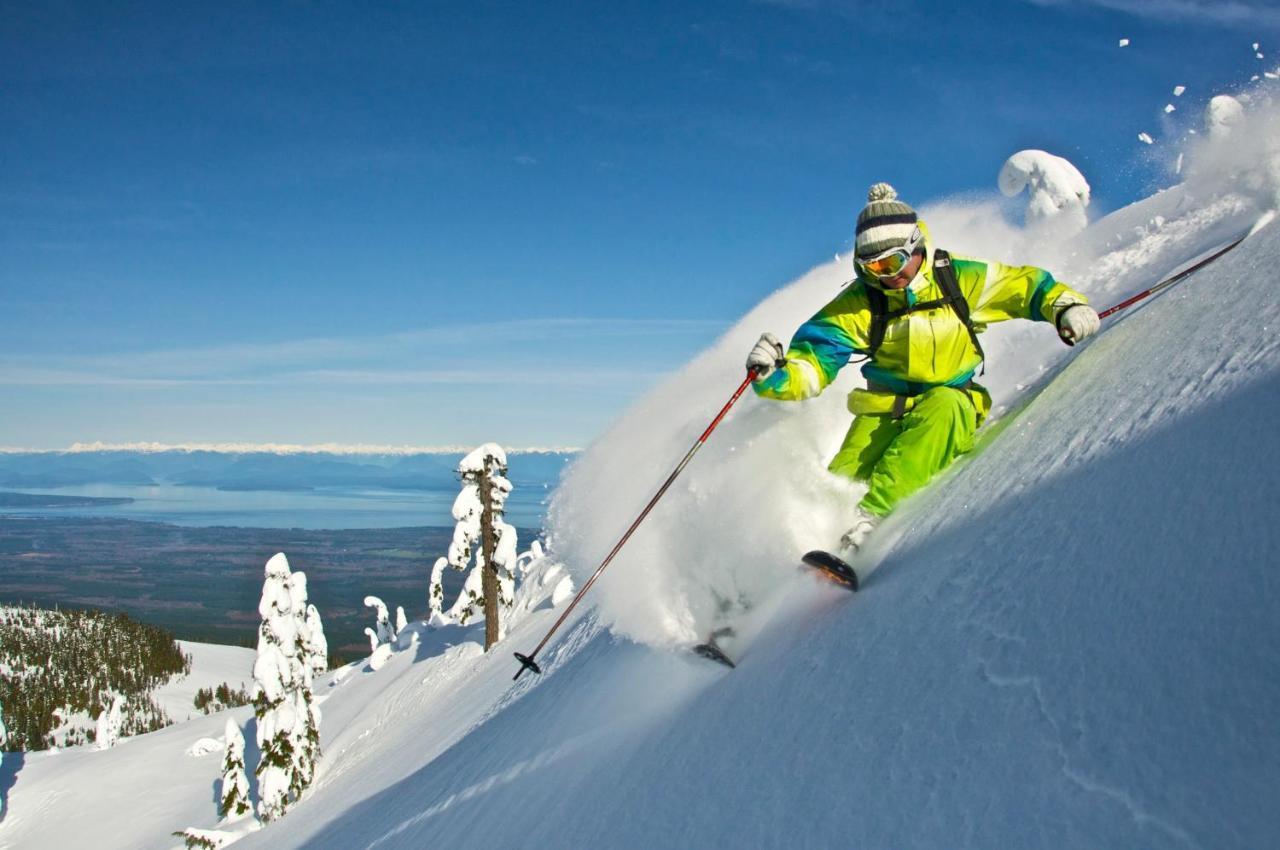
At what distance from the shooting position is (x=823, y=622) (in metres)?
3.40

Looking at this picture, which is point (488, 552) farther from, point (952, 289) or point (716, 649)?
point (952, 289)

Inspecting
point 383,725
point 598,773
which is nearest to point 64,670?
point 383,725

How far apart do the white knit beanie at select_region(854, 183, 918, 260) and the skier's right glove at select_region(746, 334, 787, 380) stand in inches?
24.0

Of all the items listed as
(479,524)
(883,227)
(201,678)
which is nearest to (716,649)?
(883,227)

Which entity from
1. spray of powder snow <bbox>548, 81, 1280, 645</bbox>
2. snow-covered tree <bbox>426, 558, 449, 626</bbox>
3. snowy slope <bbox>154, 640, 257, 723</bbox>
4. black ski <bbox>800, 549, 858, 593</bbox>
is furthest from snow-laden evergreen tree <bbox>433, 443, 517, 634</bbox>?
snowy slope <bbox>154, 640, 257, 723</bbox>

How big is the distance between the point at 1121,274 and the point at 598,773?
4.72 meters

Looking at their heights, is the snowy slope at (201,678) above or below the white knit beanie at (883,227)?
below

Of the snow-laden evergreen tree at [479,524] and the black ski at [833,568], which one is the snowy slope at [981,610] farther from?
the snow-laden evergreen tree at [479,524]

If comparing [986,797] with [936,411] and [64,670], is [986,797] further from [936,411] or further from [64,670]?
[64,670]

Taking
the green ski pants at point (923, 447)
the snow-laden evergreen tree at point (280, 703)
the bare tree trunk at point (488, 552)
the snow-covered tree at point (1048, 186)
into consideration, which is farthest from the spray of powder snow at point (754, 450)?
the snow-laden evergreen tree at point (280, 703)

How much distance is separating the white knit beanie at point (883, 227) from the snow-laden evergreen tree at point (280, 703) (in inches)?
1031

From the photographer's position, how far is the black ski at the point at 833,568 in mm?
3500

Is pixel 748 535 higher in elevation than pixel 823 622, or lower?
higher

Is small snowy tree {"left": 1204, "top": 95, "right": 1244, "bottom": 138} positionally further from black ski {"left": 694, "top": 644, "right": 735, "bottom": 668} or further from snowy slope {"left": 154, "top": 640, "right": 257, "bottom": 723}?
snowy slope {"left": 154, "top": 640, "right": 257, "bottom": 723}
